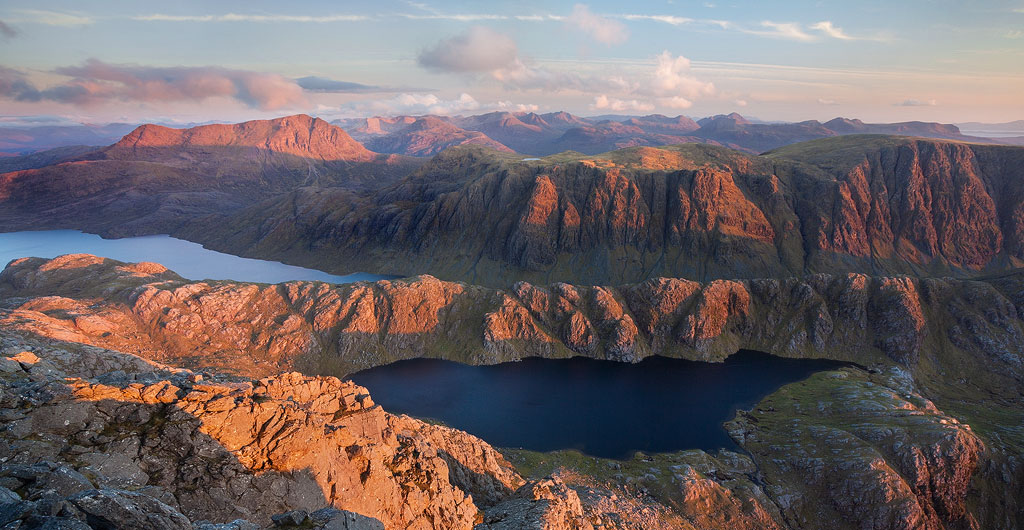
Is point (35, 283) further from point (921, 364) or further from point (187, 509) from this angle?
point (921, 364)

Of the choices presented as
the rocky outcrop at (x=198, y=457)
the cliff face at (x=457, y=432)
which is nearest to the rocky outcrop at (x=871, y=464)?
the cliff face at (x=457, y=432)

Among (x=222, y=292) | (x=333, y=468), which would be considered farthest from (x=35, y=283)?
(x=333, y=468)

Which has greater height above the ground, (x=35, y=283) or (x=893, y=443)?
(x=35, y=283)

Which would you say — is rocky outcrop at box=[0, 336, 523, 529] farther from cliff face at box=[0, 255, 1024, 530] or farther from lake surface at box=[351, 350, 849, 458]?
lake surface at box=[351, 350, 849, 458]

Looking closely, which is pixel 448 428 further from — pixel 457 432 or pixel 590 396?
pixel 590 396

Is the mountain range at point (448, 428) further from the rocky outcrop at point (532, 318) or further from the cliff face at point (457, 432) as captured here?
the rocky outcrop at point (532, 318)

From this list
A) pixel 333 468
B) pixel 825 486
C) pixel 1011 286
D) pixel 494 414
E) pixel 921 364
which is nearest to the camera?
pixel 333 468

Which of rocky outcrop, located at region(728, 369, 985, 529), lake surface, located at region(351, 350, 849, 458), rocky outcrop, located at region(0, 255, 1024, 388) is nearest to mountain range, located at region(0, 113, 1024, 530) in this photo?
rocky outcrop, located at region(728, 369, 985, 529)
